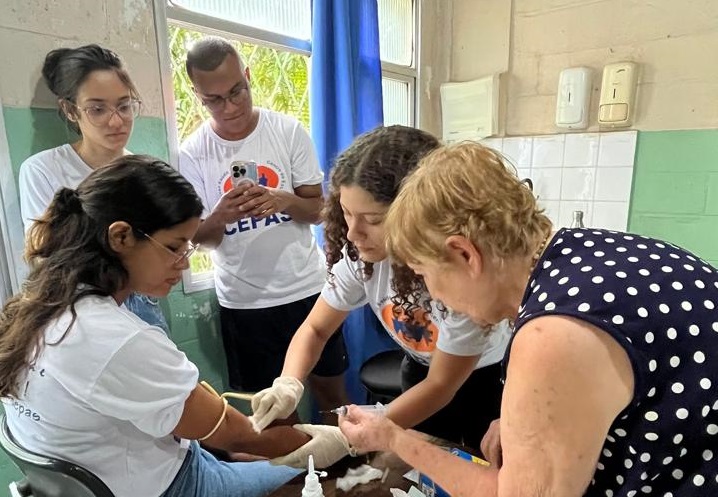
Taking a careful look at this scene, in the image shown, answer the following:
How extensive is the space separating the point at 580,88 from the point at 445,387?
170cm

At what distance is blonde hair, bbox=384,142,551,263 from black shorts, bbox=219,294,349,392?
1.12 metres

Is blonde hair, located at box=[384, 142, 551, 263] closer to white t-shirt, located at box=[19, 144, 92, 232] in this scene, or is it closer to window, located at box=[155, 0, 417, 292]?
white t-shirt, located at box=[19, 144, 92, 232]

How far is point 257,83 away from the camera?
200cm

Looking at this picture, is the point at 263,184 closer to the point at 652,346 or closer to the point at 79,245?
the point at 79,245

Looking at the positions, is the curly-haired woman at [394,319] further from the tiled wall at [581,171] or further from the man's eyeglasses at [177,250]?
the tiled wall at [581,171]

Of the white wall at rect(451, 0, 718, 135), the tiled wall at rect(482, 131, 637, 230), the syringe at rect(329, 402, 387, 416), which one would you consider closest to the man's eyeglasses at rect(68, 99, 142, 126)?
the syringe at rect(329, 402, 387, 416)

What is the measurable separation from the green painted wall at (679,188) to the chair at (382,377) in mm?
1275

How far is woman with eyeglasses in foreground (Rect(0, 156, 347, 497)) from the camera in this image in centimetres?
79

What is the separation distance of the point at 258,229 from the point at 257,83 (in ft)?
2.24

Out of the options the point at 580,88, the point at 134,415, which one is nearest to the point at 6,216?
the point at 134,415

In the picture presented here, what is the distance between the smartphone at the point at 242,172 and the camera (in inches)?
60.6

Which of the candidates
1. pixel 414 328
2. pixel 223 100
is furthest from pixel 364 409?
pixel 223 100

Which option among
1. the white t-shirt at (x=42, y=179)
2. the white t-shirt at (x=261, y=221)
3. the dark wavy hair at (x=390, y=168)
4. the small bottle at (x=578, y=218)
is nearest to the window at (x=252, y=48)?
the white t-shirt at (x=261, y=221)

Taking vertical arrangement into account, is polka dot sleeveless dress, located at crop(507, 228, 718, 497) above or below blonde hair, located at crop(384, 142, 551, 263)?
below
